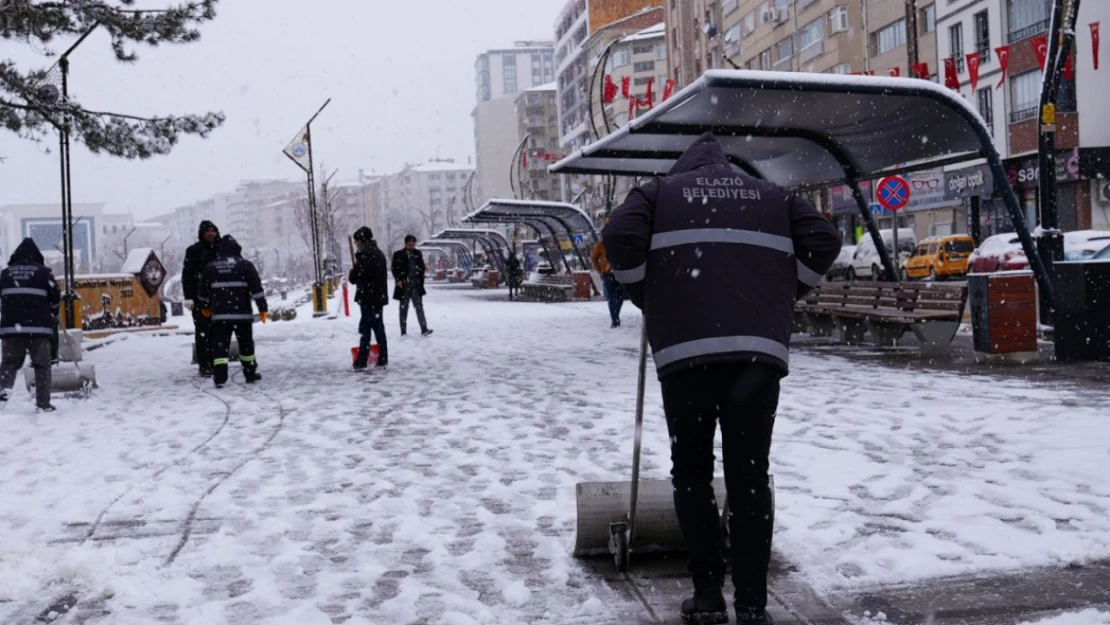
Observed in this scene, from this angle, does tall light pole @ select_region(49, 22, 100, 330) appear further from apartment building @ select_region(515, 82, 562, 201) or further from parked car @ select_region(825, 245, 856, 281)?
apartment building @ select_region(515, 82, 562, 201)

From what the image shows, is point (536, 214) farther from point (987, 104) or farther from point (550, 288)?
point (987, 104)

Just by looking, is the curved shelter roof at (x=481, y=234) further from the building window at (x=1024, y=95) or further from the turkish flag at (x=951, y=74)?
the building window at (x=1024, y=95)

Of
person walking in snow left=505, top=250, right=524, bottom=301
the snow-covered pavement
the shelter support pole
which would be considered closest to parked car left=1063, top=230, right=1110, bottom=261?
the shelter support pole

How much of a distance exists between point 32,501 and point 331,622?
3.17 m

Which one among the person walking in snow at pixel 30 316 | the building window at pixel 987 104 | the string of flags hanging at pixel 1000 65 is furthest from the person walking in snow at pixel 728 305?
the building window at pixel 987 104

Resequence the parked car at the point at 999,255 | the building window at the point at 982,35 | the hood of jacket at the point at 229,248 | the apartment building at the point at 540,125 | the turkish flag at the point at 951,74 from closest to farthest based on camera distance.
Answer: the hood of jacket at the point at 229,248 < the parked car at the point at 999,255 < the turkish flag at the point at 951,74 < the building window at the point at 982,35 < the apartment building at the point at 540,125

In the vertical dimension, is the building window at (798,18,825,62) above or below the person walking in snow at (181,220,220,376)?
above

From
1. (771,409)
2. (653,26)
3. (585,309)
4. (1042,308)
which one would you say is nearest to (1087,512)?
(771,409)

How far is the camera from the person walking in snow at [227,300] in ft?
40.5

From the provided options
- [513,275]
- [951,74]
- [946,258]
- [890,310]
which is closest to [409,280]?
[890,310]

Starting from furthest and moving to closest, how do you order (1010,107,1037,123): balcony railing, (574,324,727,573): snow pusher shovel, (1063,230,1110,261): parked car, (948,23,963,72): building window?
(948,23,963,72): building window → (1010,107,1037,123): balcony railing → (1063,230,1110,261): parked car → (574,324,727,573): snow pusher shovel

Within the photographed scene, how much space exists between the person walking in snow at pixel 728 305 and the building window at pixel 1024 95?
34.4 metres

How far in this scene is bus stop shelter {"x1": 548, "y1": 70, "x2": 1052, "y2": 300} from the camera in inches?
443

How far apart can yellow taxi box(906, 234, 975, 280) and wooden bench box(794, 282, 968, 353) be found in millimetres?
21078
